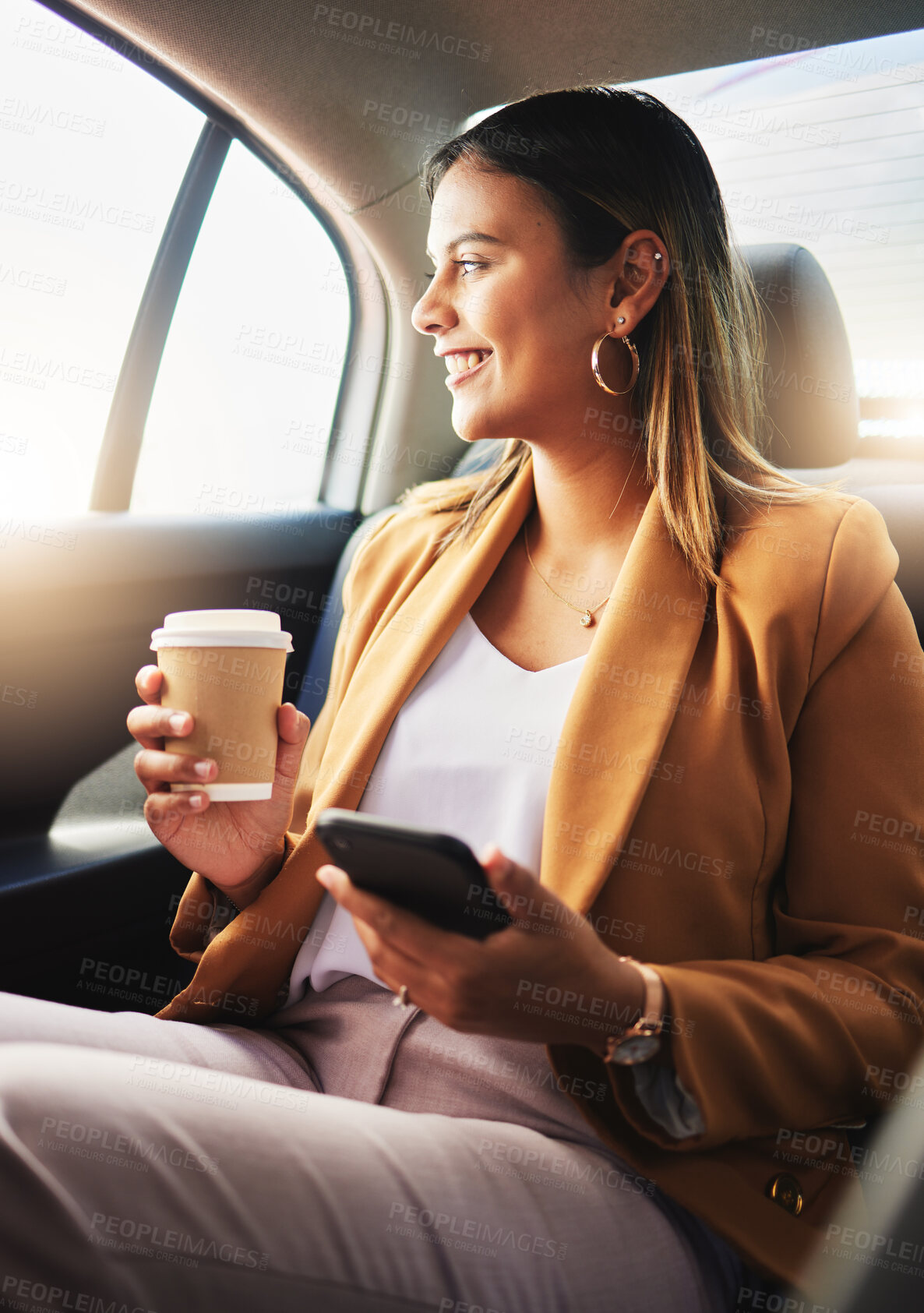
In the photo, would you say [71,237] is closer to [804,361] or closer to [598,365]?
[598,365]

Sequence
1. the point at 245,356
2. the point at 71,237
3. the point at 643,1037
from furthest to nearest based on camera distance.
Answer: the point at 245,356, the point at 71,237, the point at 643,1037

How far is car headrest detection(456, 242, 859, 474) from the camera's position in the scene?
1.40 metres

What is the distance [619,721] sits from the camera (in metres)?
1.04

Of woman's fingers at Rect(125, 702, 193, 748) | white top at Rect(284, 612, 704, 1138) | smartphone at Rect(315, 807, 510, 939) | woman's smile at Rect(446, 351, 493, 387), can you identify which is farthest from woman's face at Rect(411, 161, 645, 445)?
smartphone at Rect(315, 807, 510, 939)

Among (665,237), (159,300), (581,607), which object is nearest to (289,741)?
(581,607)

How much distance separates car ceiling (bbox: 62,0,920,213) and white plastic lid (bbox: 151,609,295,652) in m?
1.14

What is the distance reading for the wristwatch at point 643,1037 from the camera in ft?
2.65

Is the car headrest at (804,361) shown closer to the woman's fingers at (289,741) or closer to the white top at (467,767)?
the white top at (467,767)

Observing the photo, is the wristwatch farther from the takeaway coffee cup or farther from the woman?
the takeaway coffee cup

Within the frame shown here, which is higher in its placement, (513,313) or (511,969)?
(513,313)

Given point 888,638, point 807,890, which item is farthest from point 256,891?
point 888,638

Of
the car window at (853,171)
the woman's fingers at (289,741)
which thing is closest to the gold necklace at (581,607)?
the woman's fingers at (289,741)

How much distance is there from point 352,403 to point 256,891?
1511 mm

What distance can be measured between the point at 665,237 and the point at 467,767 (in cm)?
81
